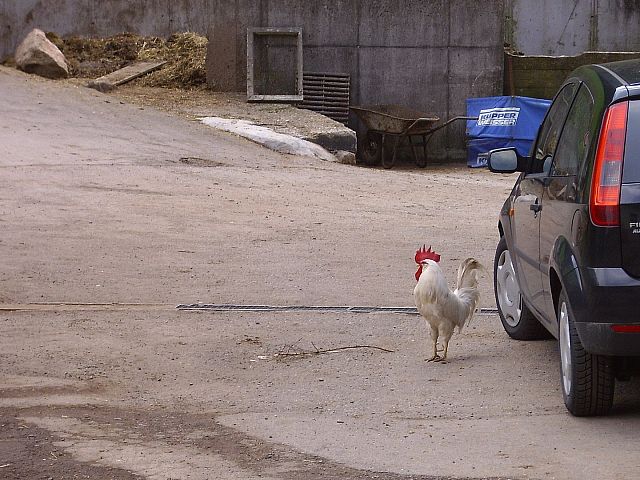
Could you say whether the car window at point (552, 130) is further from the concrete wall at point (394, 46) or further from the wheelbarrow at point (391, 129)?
the concrete wall at point (394, 46)

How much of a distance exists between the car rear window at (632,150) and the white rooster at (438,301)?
5.88 ft

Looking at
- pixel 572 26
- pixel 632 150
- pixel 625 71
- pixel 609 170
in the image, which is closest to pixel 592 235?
pixel 609 170

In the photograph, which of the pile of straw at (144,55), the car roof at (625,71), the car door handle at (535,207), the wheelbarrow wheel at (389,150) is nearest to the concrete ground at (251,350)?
the car door handle at (535,207)

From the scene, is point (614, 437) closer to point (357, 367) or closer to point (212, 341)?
point (357, 367)

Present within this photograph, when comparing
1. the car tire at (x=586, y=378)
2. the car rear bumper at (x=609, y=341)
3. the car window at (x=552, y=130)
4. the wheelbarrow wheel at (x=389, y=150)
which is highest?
the car window at (x=552, y=130)

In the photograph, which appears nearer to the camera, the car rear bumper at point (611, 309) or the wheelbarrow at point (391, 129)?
the car rear bumper at point (611, 309)

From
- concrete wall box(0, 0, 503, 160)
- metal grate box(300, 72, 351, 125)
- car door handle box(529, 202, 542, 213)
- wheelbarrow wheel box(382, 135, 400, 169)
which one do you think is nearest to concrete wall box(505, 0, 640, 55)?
concrete wall box(0, 0, 503, 160)

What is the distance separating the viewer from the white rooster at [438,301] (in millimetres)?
6328

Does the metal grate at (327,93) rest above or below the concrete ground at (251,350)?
above

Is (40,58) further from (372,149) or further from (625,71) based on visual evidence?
(625,71)

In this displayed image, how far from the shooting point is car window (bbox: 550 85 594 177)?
5.14 metres

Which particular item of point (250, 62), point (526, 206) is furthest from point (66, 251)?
point (250, 62)

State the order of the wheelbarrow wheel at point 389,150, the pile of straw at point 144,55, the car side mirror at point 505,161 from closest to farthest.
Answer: the car side mirror at point 505,161
the wheelbarrow wheel at point 389,150
the pile of straw at point 144,55

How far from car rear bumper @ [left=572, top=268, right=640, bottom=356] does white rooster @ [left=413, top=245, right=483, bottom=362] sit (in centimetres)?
163
